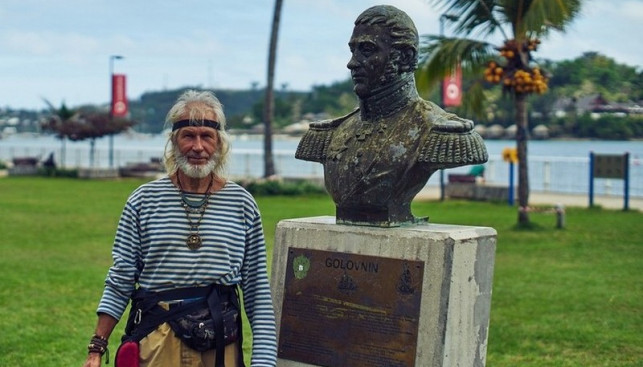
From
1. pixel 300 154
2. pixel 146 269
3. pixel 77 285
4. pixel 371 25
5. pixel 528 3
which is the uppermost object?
pixel 528 3

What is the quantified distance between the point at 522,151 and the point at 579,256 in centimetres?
411

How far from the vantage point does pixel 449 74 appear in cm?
1730

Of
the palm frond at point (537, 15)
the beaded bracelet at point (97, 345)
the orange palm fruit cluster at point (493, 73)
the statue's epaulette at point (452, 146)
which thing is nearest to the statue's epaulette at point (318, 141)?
the statue's epaulette at point (452, 146)

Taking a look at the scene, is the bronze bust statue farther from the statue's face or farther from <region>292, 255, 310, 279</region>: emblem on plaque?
<region>292, 255, 310, 279</region>: emblem on plaque

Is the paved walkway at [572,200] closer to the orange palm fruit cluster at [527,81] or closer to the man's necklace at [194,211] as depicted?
the orange palm fruit cluster at [527,81]

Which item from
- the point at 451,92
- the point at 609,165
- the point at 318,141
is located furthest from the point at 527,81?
the point at 318,141

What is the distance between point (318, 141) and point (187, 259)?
2.29 metres

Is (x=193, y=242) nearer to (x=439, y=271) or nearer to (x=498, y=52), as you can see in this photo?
(x=439, y=271)

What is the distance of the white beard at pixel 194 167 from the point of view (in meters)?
4.81

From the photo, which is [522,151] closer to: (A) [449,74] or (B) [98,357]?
(A) [449,74]

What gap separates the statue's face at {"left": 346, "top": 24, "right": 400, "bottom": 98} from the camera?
20.2 ft

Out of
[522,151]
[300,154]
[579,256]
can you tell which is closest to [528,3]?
[522,151]

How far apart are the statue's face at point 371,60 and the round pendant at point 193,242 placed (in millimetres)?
1937

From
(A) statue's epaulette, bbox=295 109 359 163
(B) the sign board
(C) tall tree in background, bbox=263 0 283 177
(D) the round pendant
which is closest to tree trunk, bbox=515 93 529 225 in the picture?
(B) the sign board
